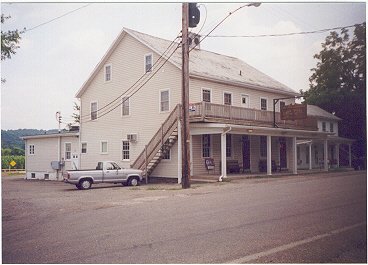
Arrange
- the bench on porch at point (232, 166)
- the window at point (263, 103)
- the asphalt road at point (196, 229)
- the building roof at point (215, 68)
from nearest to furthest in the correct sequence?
the asphalt road at point (196, 229), the building roof at point (215, 68), the bench on porch at point (232, 166), the window at point (263, 103)

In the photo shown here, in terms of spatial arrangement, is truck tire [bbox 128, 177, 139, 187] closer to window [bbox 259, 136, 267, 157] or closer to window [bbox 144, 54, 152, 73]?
window [bbox 144, 54, 152, 73]

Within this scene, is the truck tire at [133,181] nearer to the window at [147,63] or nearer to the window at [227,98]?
the window at [147,63]

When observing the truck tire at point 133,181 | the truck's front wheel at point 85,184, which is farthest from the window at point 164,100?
the truck's front wheel at point 85,184

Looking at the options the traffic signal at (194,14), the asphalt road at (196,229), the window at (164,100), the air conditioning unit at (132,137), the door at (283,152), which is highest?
the traffic signal at (194,14)

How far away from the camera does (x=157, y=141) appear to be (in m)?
21.6

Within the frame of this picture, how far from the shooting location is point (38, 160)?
1806cm

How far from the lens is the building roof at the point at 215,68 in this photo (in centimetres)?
2277

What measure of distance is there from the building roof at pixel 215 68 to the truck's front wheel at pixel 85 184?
5.31m

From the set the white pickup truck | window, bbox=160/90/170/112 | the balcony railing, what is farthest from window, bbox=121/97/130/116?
the white pickup truck

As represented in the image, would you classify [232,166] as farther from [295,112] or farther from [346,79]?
[346,79]

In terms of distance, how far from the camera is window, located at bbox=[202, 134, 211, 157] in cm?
2314

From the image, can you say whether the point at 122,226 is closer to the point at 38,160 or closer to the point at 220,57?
the point at 38,160

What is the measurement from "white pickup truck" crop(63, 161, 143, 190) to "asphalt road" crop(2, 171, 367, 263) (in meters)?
4.99

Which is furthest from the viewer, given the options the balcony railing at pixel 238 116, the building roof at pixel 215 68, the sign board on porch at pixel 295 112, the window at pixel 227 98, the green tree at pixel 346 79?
the window at pixel 227 98
